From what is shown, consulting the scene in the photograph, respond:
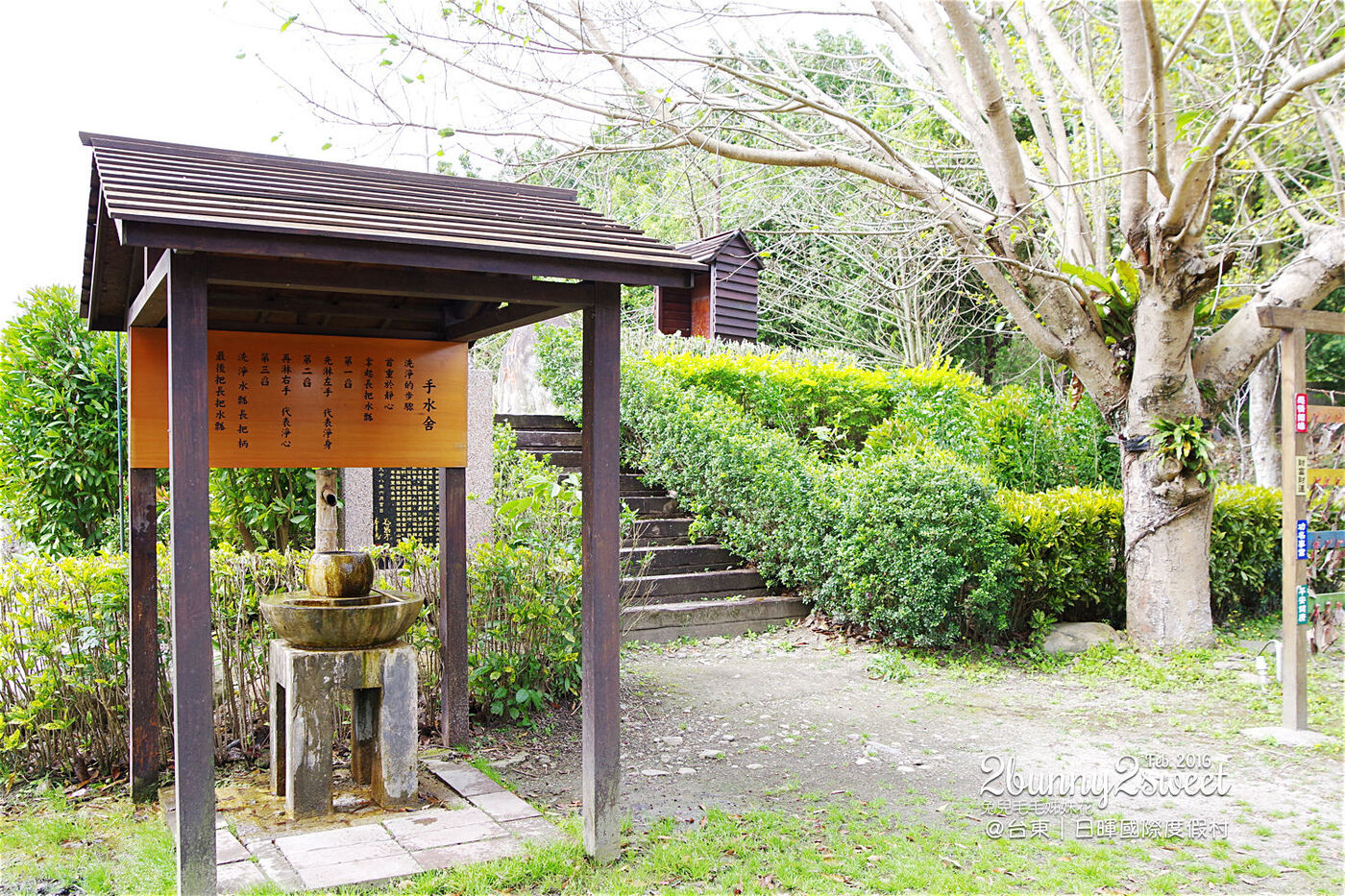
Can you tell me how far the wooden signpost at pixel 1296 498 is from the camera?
6.09m

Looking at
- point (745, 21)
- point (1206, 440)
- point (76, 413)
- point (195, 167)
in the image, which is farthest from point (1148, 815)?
point (76, 413)

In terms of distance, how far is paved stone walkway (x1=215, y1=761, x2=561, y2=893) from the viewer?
3975mm

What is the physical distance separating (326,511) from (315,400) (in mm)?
641

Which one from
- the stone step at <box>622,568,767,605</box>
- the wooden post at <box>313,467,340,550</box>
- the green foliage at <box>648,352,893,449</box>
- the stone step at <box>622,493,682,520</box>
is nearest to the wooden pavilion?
the wooden post at <box>313,467,340,550</box>

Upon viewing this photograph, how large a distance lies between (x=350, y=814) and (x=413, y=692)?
655mm

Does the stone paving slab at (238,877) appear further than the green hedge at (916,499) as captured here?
No

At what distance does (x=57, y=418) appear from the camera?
25.8 ft

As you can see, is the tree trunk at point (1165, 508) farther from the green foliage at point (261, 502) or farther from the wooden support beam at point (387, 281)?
the green foliage at point (261, 502)

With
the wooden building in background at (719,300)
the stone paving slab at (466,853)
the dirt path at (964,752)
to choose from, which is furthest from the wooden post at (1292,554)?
the wooden building in background at (719,300)

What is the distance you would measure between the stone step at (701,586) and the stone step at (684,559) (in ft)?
0.36

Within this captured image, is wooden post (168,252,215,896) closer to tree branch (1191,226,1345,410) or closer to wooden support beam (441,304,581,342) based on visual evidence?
wooden support beam (441,304,581,342)

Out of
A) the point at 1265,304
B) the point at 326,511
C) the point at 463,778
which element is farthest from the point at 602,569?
the point at 1265,304

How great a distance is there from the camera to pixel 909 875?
3.98 m

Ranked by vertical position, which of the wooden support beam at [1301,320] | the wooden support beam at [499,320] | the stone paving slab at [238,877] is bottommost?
the stone paving slab at [238,877]
